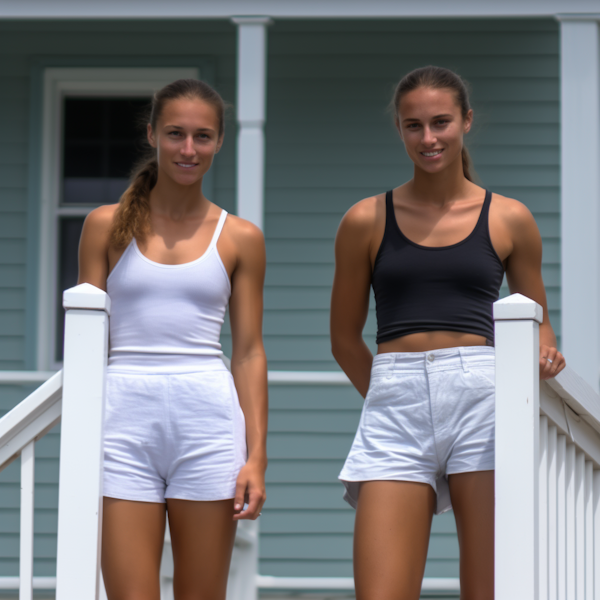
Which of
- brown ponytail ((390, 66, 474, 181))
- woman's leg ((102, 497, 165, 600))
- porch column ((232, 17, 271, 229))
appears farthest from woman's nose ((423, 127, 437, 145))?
porch column ((232, 17, 271, 229))

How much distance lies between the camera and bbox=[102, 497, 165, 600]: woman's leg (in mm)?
1808

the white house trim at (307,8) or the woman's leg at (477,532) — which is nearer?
the woman's leg at (477,532)

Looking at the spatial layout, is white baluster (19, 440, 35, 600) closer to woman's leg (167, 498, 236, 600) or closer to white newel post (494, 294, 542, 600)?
woman's leg (167, 498, 236, 600)

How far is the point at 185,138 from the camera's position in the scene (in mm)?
2061

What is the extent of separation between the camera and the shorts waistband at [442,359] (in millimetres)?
1918

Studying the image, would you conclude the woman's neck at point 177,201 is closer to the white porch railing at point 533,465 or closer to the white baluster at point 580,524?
the white porch railing at point 533,465

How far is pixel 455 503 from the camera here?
1.92 m

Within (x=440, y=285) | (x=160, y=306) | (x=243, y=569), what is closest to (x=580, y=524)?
(x=440, y=285)

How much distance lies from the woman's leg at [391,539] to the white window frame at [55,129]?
369 centimetres

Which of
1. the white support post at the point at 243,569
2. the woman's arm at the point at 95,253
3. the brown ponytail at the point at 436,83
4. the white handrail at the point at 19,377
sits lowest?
the white support post at the point at 243,569

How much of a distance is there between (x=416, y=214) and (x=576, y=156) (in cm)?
236

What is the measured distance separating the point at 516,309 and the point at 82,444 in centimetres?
98

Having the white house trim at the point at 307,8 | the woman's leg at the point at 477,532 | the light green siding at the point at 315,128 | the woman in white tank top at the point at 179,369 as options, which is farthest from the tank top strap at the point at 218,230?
the light green siding at the point at 315,128

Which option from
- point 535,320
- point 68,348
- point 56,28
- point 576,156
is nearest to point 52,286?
point 56,28
